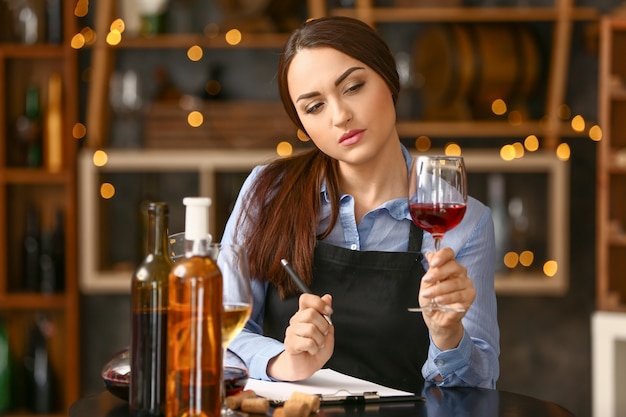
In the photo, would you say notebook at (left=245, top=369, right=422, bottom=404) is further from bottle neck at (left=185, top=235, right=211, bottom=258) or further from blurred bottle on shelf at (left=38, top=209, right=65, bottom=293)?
blurred bottle on shelf at (left=38, top=209, right=65, bottom=293)

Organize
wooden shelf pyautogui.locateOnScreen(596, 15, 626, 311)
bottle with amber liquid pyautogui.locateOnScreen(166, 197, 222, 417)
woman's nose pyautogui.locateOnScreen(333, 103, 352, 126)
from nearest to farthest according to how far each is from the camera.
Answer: bottle with amber liquid pyautogui.locateOnScreen(166, 197, 222, 417) < woman's nose pyautogui.locateOnScreen(333, 103, 352, 126) < wooden shelf pyautogui.locateOnScreen(596, 15, 626, 311)

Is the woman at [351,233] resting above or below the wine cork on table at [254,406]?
above

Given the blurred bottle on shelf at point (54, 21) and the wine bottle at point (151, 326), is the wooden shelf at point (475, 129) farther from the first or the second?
the wine bottle at point (151, 326)

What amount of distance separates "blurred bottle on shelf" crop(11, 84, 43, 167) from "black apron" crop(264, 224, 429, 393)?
216 centimetres

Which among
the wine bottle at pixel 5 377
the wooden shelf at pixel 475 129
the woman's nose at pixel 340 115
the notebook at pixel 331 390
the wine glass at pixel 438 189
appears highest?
the wooden shelf at pixel 475 129

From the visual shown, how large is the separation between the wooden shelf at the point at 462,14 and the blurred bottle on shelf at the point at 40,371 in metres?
1.73

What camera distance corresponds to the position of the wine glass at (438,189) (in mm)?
1512

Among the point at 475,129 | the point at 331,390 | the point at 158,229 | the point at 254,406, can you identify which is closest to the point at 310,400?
the point at 254,406

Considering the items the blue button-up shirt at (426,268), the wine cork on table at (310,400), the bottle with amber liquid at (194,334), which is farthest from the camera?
the blue button-up shirt at (426,268)

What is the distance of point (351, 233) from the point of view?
200 centimetres

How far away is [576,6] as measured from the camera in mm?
3984

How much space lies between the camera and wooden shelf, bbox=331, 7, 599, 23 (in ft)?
12.1

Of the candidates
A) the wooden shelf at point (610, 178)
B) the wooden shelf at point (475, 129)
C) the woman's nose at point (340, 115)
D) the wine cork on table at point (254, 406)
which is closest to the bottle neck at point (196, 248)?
the wine cork on table at point (254, 406)

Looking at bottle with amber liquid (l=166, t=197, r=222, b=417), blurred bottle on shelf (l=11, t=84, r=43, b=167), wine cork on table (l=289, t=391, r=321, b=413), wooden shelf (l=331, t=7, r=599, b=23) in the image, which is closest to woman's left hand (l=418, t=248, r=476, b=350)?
wine cork on table (l=289, t=391, r=321, b=413)
